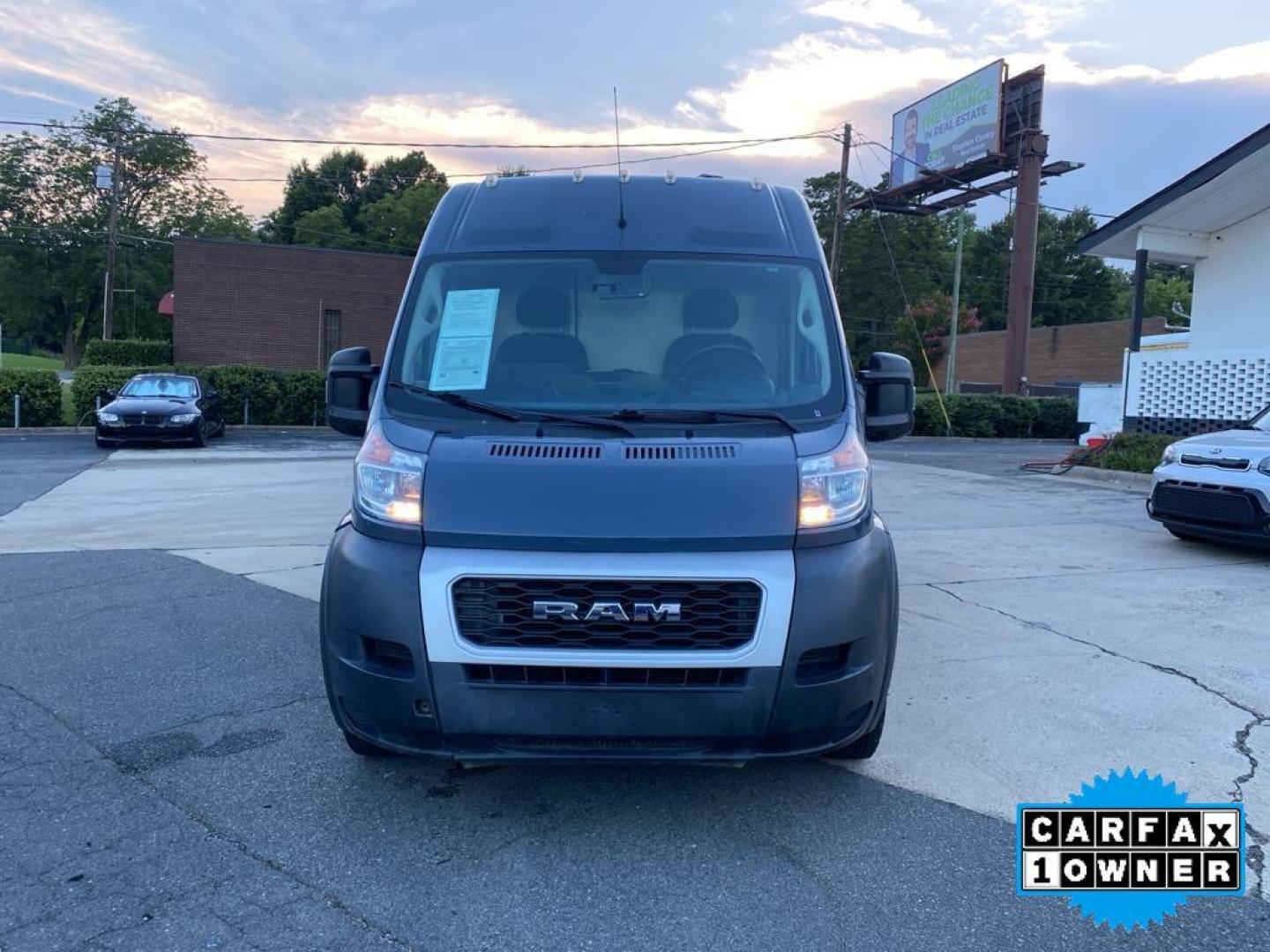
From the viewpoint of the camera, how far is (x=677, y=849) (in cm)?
336

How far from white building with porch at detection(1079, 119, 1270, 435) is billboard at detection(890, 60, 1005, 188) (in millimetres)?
19802

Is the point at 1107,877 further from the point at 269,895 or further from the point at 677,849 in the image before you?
the point at 269,895

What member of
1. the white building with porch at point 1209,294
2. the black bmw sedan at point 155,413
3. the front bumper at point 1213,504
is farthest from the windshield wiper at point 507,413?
the black bmw sedan at point 155,413

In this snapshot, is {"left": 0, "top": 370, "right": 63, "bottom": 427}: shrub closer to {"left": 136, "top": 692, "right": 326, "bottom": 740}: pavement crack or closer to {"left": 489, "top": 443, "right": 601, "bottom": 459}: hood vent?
{"left": 136, "top": 692, "right": 326, "bottom": 740}: pavement crack

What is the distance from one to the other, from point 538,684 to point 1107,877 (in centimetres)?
195

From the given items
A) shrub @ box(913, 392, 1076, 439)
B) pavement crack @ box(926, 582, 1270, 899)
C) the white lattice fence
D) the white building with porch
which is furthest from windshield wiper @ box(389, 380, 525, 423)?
shrub @ box(913, 392, 1076, 439)

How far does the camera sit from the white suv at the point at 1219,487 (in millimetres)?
8117

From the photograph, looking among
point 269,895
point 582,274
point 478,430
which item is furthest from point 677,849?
point 582,274

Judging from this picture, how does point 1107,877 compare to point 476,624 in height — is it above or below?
below

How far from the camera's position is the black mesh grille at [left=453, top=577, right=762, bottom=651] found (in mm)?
3123

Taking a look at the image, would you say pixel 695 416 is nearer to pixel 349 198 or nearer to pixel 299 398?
pixel 299 398

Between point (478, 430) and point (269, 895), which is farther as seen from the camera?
point (478, 430)

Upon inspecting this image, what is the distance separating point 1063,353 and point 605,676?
53.6 m

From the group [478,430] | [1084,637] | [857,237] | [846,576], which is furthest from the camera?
[857,237]
